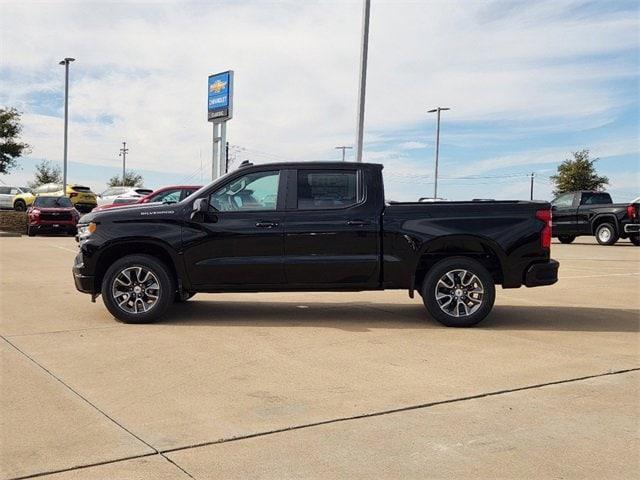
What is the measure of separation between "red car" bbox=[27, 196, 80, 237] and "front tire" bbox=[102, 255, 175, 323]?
1887 cm

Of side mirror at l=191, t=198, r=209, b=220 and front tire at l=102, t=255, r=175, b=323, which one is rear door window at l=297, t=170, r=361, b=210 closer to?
side mirror at l=191, t=198, r=209, b=220

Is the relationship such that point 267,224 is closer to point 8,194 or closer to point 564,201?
point 564,201

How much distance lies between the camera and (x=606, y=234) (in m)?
23.4

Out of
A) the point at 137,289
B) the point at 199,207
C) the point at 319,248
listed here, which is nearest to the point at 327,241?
the point at 319,248

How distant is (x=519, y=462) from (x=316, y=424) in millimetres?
1288

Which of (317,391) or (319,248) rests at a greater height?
(319,248)

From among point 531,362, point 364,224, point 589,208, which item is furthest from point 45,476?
point 589,208

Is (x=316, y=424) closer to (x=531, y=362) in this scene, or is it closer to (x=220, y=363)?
(x=220, y=363)

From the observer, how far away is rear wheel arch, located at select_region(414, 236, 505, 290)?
7605 millimetres

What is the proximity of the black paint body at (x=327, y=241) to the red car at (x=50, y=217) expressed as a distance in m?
19.0

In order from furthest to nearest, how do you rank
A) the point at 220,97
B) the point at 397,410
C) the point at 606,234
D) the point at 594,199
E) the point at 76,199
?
the point at 76,199
the point at 220,97
the point at 594,199
the point at 606,234
the point at 397,410

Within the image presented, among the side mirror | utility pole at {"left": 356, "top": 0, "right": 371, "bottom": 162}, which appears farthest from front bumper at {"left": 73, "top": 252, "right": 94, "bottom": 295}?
utility pole at {"left": 356, "top": 0, "right": 371, "bottom": 162}

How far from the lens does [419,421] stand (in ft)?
14.4

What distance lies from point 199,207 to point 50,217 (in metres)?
19.7
